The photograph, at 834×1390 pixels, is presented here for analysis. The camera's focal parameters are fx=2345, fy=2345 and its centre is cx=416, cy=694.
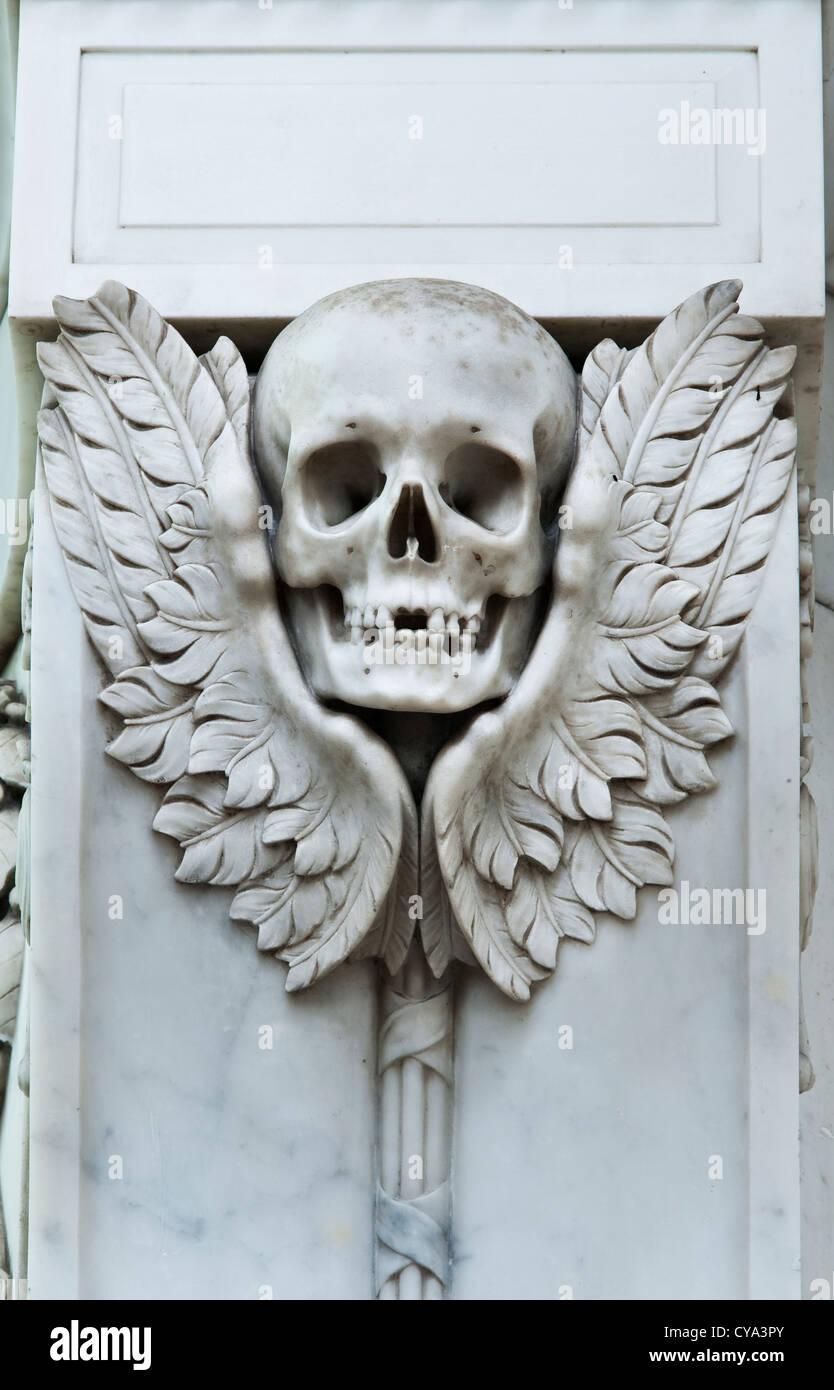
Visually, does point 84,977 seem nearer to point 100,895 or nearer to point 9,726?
point 100,895

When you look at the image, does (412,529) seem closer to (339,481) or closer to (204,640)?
(339,481)

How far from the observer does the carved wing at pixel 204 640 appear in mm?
2930

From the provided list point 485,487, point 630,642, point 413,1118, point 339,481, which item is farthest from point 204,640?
point 413,1118

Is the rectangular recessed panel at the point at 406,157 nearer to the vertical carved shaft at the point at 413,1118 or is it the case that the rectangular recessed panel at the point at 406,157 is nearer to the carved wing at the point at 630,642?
the carved wing at the point at 630,642

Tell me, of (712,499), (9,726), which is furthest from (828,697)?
(9,726)

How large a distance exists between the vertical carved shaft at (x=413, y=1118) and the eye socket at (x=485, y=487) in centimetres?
56

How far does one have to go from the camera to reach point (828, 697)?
12.3ft

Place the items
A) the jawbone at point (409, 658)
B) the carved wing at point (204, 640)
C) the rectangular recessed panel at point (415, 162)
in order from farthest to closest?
1. the rectangular recessed panel at point (415, 162)
2. the carved wing at point (204, 640)
3. the jawbone at point (409, 658)

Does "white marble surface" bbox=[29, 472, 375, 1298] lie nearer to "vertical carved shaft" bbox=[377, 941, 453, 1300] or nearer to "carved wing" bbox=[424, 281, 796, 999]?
"vertical carved shaft" bbox=[377, 941, 453, 1300]

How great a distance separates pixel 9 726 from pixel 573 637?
95 cm

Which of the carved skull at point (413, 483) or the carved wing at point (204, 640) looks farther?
the carved wing at point (204, 640)

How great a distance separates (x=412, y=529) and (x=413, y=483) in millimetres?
57

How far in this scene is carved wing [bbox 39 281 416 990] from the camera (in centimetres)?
293

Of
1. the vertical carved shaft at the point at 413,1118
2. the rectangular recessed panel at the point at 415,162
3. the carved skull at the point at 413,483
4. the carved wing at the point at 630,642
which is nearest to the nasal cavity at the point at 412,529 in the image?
the carved skull at the point at 413,483
